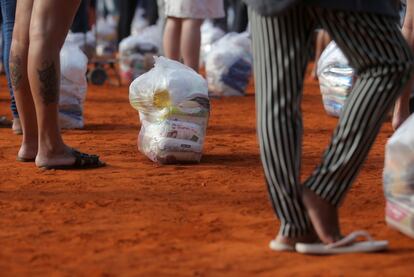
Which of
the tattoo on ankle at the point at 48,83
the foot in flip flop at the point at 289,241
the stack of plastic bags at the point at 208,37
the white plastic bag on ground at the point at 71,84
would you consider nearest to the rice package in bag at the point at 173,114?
the tattoo on ankle at the point at 48,83

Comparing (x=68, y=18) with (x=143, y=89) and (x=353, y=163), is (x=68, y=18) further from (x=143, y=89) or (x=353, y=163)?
(x=353, y=163)

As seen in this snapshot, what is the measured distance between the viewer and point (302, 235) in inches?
110

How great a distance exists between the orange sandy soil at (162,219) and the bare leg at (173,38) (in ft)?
5.32

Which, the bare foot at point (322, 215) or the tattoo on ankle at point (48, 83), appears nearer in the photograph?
the bare foot at point (322, 215)

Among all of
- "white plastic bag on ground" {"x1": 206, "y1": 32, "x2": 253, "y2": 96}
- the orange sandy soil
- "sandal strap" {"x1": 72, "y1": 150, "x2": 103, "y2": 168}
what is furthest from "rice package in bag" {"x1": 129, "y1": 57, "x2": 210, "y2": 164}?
"white plastic bag on ground" {"x1": 206, "y1": 32, "x2": 253, "y2": 96}

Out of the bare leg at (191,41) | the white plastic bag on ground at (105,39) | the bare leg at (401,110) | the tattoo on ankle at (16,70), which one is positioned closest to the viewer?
the tattoo on ankle at (16,70)

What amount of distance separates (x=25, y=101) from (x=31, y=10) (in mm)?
443

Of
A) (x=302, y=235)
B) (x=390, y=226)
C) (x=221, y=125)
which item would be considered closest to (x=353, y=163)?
(x=302, y=235)

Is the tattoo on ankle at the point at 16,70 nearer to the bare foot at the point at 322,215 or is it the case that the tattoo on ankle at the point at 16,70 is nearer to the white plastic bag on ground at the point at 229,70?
the bare foot at the point at 322,215

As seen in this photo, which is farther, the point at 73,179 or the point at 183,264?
the point at 73,179

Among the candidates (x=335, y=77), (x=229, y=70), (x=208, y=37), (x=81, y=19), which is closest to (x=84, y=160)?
(x=335, y=77)

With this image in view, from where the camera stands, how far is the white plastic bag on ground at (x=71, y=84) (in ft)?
17.9

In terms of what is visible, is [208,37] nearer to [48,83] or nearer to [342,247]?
[48,83]

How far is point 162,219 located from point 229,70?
466 centimetres
